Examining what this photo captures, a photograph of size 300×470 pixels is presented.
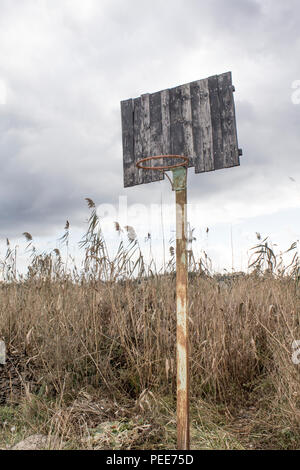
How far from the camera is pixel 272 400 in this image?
11.2 feet

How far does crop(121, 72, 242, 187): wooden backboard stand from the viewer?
2701 millimetres

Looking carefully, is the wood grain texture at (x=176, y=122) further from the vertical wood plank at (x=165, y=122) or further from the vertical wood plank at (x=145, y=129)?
the vertical wood plank at (x=145, y=129)

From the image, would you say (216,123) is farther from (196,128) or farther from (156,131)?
(156,131)

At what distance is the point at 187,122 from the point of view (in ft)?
9.20

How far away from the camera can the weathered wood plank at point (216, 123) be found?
2675mm

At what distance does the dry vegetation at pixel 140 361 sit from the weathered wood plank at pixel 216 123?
57.0 inches

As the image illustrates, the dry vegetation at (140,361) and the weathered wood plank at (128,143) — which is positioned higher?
the weathered wood plank at (128,143)

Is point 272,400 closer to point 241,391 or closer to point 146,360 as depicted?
point 241,391

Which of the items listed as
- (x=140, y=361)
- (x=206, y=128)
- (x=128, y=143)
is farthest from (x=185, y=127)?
(x=140, y=361)

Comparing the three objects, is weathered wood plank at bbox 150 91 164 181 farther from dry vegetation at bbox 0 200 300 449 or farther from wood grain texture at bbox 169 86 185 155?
dry vegetation at bbox 0 200 300 449

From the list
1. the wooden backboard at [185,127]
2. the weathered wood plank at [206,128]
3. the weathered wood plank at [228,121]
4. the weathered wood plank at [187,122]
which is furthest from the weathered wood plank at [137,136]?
the weathered wood plank at [228,121]

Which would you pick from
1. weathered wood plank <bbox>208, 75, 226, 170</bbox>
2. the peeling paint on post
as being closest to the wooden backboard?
weathered wood plank <bbox>208, 75, 226, 170</bbox>

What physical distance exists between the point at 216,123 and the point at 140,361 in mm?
2004
